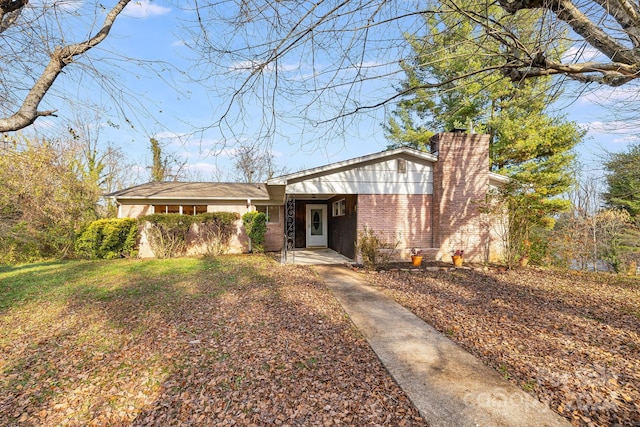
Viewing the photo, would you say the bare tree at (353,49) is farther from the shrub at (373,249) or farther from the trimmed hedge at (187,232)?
the trimmed hedge at (187,232)

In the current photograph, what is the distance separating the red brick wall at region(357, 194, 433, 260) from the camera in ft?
34.4

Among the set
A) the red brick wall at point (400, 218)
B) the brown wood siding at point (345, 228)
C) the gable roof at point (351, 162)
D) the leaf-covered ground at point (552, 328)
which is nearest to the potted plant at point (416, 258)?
the red brick wall at point (400, 218)

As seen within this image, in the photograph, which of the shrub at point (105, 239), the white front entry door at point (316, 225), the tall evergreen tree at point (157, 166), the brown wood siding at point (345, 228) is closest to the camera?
the brown wood siding at point (345, 228)

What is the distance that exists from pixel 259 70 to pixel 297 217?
13194 mm

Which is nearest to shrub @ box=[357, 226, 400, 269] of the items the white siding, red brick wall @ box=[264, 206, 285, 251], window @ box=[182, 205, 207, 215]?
the white siding

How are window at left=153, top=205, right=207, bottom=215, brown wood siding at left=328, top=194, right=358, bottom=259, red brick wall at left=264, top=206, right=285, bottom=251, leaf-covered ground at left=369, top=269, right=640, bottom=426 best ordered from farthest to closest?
red brick wall at left=264, top=206, right=285, bottom=251, window at left=153, top=205, right=207, bottom=215, brown wood siding at left=328, top=194, right=358, bottom=259, leaf-covered ground at left=369, top=269, right=640, bottom=426

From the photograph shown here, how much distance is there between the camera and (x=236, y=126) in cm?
303

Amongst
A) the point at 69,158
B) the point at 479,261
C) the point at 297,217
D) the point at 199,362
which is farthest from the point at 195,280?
the point at 69,158

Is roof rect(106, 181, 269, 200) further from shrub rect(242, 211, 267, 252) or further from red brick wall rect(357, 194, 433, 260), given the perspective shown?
red brick wall rect(357, 194, 433, 260)

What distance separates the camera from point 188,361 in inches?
145

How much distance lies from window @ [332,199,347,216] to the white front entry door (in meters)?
1.60

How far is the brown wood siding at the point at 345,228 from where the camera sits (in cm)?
1122

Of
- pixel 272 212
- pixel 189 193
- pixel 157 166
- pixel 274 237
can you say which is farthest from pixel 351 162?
pixel 157 166

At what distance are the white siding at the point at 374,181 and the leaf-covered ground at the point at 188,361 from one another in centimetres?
425
